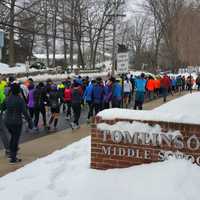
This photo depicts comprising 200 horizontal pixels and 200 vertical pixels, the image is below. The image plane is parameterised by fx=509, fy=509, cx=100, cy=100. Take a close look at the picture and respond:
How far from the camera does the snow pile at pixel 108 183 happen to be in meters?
6.93

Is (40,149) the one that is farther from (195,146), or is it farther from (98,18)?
(98,18)

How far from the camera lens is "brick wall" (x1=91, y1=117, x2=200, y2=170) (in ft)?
25.4

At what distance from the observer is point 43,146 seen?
12383 millimetres

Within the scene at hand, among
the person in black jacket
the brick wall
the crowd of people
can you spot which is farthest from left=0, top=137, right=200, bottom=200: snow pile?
the crowd of people

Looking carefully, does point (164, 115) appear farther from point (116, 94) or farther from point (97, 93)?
point (116, 94)

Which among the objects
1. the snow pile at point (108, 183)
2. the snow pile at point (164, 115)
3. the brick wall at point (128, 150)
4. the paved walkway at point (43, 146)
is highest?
the snow pile at point (164, 115)

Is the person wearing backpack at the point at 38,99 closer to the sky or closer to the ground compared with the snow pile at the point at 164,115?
closer to the ground

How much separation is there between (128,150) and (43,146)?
4.55 metres

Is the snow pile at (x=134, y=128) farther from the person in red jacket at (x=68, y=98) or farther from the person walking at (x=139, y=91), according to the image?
the person walking at (x=139, y=91)

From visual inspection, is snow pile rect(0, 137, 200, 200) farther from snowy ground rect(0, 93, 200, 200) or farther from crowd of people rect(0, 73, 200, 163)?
crowd of people rect(0, 73, 200, 163)

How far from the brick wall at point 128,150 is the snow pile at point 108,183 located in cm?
16

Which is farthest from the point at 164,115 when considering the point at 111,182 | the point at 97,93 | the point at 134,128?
the point at 97,93

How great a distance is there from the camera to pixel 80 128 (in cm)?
1612

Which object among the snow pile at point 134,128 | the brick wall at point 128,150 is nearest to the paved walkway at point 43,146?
the brick wall at point 128,150
